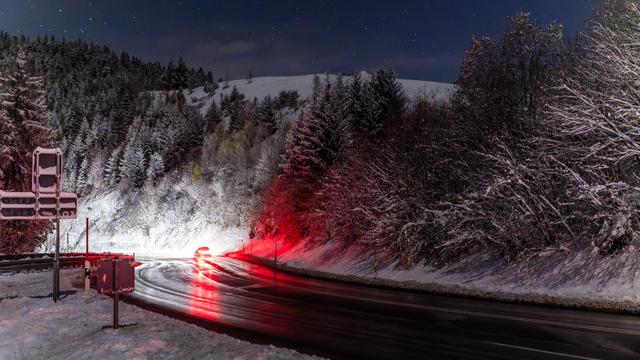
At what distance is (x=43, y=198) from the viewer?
15797 millimetres

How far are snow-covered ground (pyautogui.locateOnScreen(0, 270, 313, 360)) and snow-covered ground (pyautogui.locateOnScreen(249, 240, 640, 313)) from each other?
1082cm

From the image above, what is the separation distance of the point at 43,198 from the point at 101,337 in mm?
6634

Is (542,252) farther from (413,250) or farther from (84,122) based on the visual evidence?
(84,122)

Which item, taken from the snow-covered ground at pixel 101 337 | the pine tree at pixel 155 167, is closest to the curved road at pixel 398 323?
the snow-covered ground at pixel 101 337

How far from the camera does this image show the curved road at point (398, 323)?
→ 33.8 ft

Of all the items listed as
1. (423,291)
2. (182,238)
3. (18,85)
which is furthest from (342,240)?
(182,238)

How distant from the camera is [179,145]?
104 m

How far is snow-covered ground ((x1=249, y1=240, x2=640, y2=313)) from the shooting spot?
52.2ft

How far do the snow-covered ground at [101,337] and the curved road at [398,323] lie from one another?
4.66ft

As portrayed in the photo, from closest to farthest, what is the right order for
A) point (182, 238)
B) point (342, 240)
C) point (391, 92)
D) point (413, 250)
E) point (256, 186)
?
point (413, 250), point (342, 240), point (391, 92), point (256, 186), point (182, 238)

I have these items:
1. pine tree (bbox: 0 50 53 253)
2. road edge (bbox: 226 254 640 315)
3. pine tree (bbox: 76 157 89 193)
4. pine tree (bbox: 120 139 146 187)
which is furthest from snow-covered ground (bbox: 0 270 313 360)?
pine tree (bbox: 76 157 89 193)

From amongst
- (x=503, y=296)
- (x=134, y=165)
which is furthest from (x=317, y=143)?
(x=134, y=165)

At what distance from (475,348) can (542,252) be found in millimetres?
10880

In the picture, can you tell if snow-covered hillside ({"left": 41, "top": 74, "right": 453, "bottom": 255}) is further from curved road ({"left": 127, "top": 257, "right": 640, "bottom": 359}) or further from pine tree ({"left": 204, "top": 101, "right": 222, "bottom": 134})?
curved road ({"left": 127, "top": 257, "right": 640, "bottom": 359})
